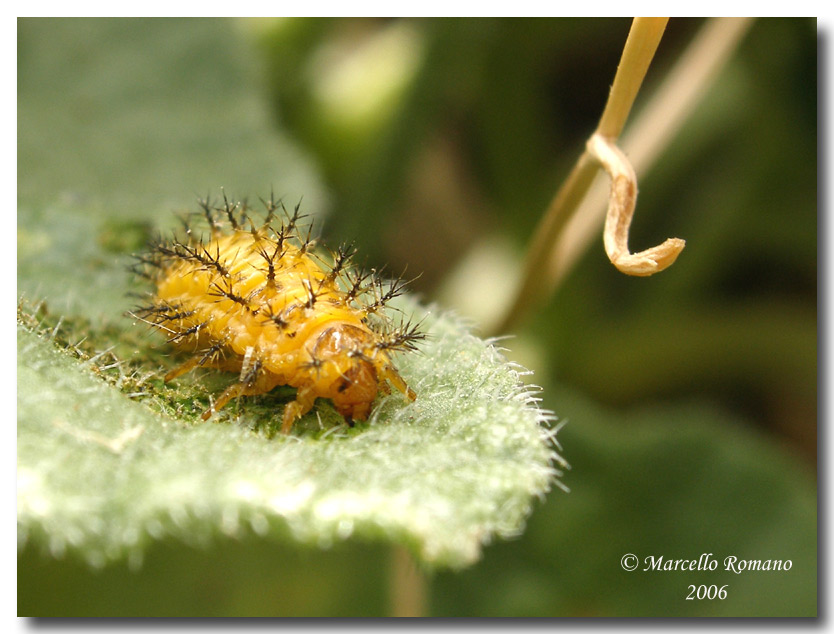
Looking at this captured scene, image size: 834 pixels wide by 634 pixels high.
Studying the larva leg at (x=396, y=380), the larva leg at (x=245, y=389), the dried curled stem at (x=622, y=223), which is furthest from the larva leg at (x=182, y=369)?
the dried curled stem at (x=622, y=223)

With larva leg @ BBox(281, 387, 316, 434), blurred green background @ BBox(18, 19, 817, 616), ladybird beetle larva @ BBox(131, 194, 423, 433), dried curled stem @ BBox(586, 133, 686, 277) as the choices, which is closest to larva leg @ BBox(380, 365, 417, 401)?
ladybird beetle larva @ BBox(131, 194, 423, 433)

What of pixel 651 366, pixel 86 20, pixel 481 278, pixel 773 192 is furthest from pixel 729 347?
pixel 86 20

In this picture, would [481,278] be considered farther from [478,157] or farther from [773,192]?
[773,192]

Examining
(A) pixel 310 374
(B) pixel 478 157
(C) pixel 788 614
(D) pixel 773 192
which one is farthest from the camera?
(B) pixel 478 157

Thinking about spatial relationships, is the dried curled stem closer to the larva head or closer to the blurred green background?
the larva head

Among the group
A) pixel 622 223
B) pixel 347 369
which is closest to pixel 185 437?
pixel 347 369
